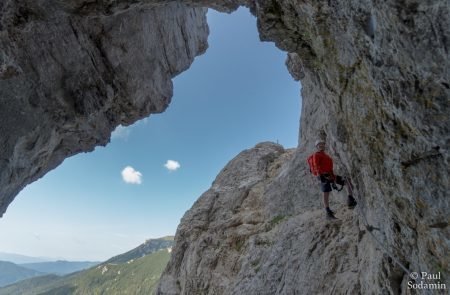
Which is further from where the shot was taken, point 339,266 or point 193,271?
point 193,271

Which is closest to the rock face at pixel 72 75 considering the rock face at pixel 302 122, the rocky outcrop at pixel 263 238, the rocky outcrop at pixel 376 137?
the rock face at pixel 302 122

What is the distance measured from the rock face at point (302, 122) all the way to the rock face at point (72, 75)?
0.08 m

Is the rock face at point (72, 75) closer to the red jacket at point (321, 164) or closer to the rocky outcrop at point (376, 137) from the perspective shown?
the rocky outcrop at point (376, 137)

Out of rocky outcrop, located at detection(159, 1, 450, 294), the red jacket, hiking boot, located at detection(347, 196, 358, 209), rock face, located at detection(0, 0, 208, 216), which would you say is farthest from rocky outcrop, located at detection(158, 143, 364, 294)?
rock face, located at detection(0, 0, 208, 216)

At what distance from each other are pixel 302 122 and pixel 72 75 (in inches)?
654

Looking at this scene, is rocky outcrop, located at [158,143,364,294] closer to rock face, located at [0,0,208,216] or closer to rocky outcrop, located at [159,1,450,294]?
rocky outcrop, located at [159,1,450,294]

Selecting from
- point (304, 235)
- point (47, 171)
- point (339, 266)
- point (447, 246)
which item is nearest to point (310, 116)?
point (304, 235)

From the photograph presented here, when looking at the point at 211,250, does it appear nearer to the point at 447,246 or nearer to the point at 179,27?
the point at 447,246

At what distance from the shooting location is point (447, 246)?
21.9ft

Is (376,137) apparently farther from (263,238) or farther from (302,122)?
(302,122)

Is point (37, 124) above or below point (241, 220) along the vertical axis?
above

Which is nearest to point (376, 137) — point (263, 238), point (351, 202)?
point (351, 202)

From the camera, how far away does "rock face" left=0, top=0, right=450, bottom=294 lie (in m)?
6.87

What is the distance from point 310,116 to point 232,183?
10.4m
